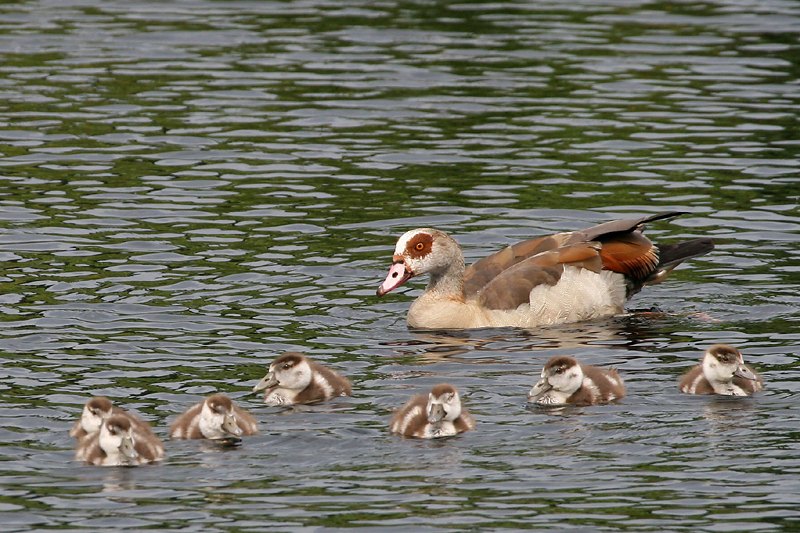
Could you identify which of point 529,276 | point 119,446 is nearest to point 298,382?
point 119,446

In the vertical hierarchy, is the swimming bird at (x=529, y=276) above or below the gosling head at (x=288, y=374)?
above

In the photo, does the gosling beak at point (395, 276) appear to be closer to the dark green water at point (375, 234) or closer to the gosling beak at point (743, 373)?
the dark green water at point (375, 234)

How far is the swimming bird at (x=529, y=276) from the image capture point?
16.9 metres

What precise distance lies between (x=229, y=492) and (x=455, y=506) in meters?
Answer: 1.53

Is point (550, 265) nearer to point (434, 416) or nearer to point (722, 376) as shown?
point (722, 376)

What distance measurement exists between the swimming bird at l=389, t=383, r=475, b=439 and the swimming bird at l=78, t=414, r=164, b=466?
181 cm

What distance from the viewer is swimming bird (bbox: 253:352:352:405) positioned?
13609 millimetres

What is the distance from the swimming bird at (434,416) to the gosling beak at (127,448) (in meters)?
2.02

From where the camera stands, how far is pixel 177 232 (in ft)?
64.2

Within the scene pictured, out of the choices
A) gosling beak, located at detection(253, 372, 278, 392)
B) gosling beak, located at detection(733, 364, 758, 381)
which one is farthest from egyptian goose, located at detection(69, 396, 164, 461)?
gosling beak, located at detection(733, 364, 758, 381)

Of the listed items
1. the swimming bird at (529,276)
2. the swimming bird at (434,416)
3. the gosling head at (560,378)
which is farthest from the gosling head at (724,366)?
the swimming bird at (529,276)

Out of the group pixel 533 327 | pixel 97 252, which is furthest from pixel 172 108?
pixel 533 327

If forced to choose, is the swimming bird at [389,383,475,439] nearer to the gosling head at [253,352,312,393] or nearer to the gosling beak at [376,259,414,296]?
the gosling head at [253,352,312,393]

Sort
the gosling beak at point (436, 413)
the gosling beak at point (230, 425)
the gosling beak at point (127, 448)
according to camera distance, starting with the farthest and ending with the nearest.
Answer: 1. the gosling beak at point (436, 413)
2. the gosling beak at point (230, 425)
3. the gosling beak at point (127, 448)
